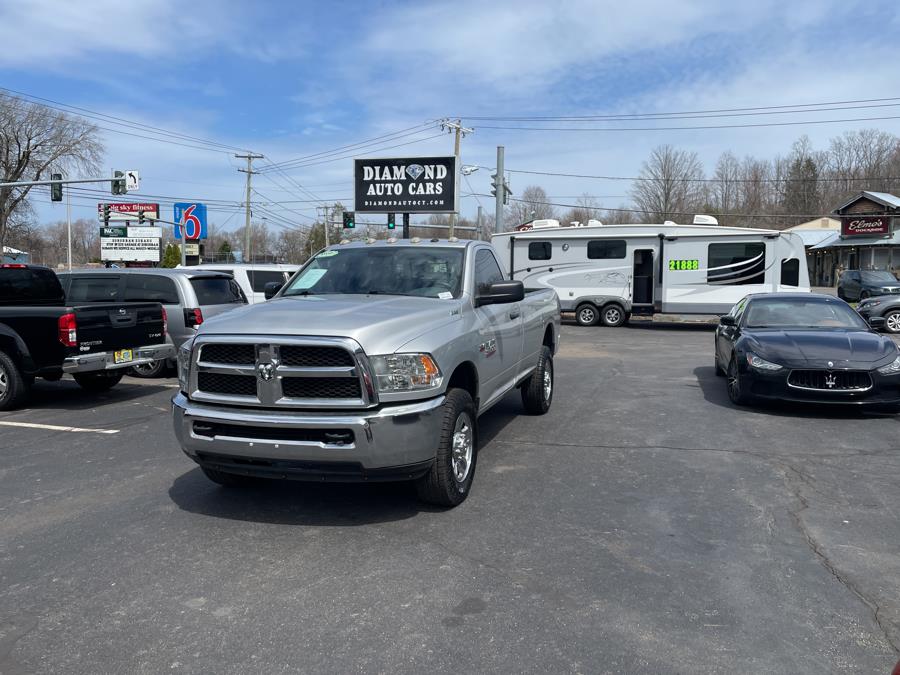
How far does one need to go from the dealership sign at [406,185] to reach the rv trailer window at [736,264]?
27.2 ft

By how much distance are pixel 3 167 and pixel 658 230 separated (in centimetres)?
5358

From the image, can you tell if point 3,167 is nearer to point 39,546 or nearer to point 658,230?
point 658,230

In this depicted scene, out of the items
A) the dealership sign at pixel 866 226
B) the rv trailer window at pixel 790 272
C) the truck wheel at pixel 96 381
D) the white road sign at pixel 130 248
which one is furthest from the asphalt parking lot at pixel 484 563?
the white road sign at pixel 130 248

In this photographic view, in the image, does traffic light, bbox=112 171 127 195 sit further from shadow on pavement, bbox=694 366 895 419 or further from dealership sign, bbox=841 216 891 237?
dealership sign, bbox=841 216 891 237

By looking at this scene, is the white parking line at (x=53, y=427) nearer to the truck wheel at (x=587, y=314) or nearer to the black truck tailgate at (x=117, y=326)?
the black truck tailgate at (x=117, y=326)

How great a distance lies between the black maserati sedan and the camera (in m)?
7.83

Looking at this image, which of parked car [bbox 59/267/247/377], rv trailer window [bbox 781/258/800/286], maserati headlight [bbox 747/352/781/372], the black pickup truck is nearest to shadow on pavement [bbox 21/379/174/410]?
the black pickup truck

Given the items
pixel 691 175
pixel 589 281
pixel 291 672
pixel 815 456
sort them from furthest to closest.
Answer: pixel 691 175 → pixel 589 281 → pixel 815 456 → pixel 291 672

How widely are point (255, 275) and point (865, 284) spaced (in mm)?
24249

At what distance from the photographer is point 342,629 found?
3.34 metres

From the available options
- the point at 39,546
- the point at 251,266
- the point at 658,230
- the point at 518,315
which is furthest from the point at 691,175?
the point at 39,546

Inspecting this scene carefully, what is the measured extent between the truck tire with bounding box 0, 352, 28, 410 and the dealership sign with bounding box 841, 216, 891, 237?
49902 mm

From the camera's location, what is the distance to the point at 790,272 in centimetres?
2180

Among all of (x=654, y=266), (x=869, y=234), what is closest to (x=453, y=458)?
(x=654, y=266)
